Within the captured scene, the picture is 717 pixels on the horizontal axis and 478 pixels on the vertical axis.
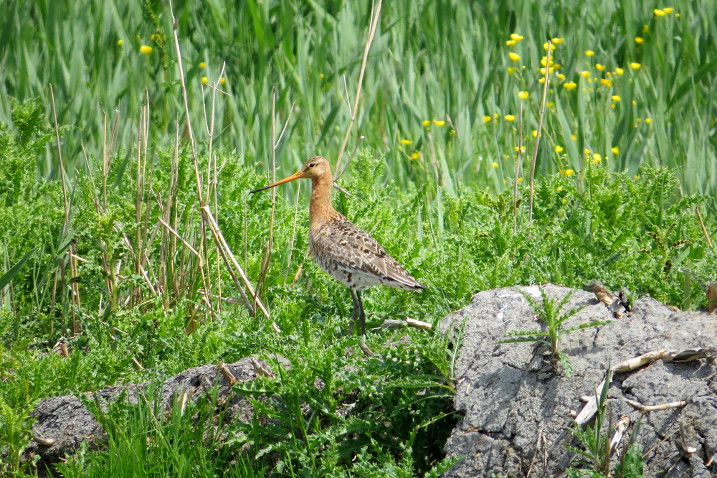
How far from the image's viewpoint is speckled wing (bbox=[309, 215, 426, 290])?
5371mm

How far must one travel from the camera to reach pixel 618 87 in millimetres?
8656

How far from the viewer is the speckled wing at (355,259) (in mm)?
5371

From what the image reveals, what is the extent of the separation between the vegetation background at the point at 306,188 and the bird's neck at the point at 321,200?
21cm

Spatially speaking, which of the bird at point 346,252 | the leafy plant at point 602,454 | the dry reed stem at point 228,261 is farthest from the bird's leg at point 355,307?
the leafy plant at point 602,454

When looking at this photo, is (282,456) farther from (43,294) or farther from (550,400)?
(43,294)

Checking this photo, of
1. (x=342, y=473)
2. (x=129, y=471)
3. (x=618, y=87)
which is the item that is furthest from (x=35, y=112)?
(x=618, y=87)

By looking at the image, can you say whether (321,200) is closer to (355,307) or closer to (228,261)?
(355,307)

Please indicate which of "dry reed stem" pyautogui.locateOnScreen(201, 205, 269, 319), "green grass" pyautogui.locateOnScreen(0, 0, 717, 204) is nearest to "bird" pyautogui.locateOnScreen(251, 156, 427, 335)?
"dry reed stem" pyautogui.locateOnScreen(201, 205, 269, 319)

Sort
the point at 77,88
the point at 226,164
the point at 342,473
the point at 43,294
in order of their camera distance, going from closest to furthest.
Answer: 1. the point at 342,473
2. the point at 43,294
3. the point at 226,164
4. the point at 77,88

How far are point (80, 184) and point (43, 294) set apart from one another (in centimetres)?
74

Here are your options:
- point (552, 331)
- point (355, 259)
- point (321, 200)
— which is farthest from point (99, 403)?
point (321, 200)

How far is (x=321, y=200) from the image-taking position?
6.42m

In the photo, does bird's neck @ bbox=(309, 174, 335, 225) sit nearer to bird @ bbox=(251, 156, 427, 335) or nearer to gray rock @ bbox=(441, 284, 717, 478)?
bird @ bbox=(251, 156, 427, 335)

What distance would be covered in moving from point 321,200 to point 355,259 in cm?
95
